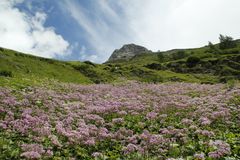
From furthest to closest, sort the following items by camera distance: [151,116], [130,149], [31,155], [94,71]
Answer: [94,71] → [151,116] → [130,149] → [31,155]

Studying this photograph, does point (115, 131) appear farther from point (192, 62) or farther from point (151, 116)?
point (192, 62)

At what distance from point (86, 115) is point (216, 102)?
927cm

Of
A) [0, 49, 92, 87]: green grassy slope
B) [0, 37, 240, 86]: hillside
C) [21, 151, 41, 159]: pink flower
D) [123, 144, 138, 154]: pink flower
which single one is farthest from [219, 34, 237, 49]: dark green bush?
[21, 151, 41, 159]: pink flower

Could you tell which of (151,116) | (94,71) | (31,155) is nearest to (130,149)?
(31,155)

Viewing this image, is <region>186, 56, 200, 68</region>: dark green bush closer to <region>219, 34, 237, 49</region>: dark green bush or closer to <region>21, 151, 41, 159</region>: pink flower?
<region>219, 34, 237, 49</region>: dark green bush

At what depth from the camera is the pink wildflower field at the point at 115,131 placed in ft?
43.3

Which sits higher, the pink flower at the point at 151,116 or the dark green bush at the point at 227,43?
the dark green bush at the point at 227,43

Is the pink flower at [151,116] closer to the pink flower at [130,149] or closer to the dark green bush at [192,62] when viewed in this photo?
the pink flower at [130,149]

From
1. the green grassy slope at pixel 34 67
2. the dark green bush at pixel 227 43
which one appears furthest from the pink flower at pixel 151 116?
the dark green bush at pixel 227 43

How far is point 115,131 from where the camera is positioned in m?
17.7

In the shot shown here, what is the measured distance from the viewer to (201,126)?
17.8 metres

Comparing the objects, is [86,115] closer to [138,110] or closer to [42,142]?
[138,110]

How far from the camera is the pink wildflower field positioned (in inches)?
520

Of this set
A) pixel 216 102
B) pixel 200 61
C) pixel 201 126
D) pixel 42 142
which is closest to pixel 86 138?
pixel 42 142
